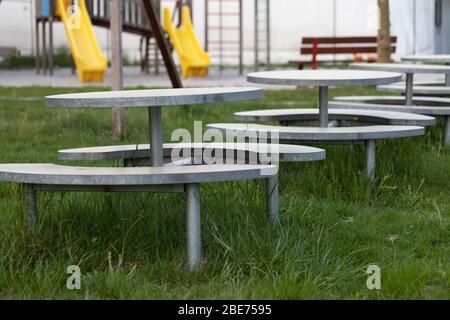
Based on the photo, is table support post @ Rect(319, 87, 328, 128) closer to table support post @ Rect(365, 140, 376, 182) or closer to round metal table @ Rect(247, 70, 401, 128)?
round metal table @ Rect(247, 70, 401, 128)

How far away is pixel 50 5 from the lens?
18.8m

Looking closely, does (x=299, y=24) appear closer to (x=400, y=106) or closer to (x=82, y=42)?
(x=82, y=42)

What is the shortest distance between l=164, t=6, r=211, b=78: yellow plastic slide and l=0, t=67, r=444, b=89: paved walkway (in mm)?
304

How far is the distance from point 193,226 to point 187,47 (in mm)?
15698

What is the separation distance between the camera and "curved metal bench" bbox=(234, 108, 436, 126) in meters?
7.63

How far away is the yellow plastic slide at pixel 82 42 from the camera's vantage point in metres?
17.5

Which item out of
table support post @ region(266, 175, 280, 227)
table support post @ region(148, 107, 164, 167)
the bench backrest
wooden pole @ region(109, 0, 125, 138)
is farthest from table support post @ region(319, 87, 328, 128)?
the bench backrest

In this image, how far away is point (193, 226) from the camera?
468 cm

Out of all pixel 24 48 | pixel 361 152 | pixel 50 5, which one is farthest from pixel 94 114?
pixel 24 48

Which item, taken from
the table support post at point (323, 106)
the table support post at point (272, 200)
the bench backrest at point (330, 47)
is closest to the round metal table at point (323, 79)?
the table support post at point (323, 106)

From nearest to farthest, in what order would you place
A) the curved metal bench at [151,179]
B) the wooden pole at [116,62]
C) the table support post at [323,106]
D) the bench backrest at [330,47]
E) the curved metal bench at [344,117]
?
the curved metal bench at [151,179], the table support post at [323,106], the curved metal bench at [344,117], the wooden pole at [116,62], the bench backrest at [330,47]

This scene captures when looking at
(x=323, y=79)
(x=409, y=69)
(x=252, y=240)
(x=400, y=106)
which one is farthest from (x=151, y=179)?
(x=400, y=106)

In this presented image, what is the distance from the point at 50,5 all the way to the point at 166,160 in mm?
13365

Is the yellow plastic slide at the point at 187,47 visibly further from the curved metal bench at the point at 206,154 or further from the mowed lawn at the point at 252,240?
the curved metal bench at the point at 206,154
